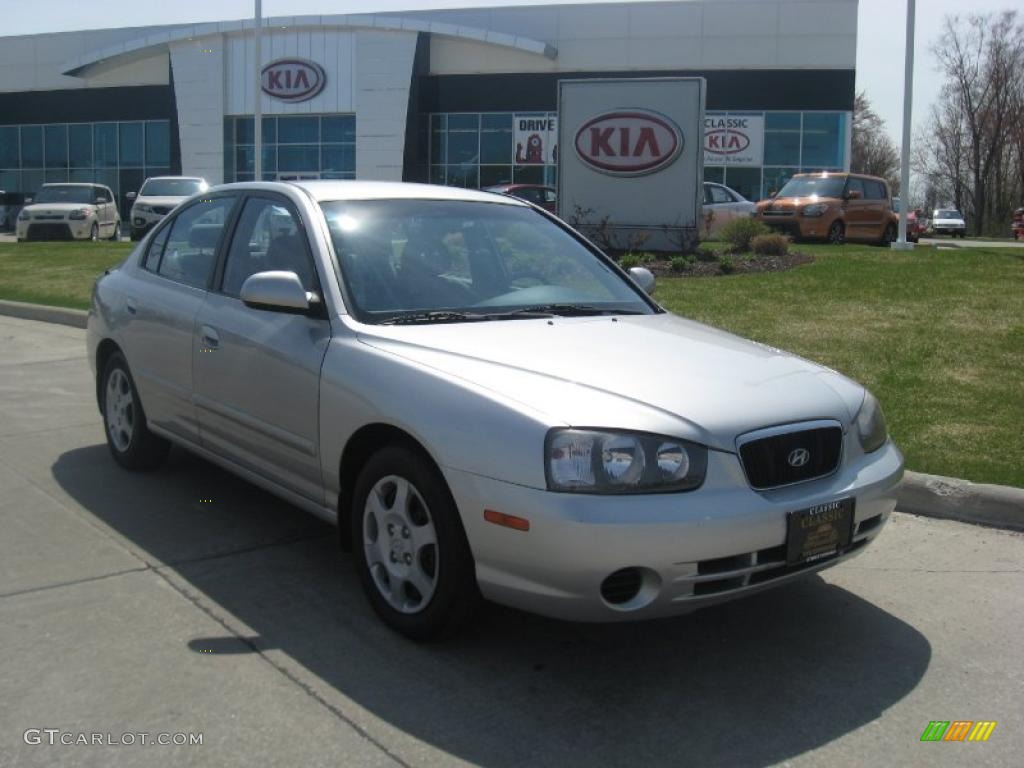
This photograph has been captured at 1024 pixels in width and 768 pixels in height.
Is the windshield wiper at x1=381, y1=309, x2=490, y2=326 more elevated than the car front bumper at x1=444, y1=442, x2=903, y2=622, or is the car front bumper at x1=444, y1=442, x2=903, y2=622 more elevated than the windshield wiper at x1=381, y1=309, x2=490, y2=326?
the windshield wiper at x1=381, y1=309, x2=490, y2=326

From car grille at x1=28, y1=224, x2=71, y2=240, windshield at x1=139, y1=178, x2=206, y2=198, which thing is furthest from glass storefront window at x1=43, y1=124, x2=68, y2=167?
windshield at x1=139, y1=178, x2=206, y2=198

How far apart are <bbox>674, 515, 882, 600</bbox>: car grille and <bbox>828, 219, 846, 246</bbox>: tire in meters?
18.3

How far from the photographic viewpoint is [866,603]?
173 inches

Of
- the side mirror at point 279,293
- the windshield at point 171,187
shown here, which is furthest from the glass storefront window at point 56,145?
the side mirror at point 279,293

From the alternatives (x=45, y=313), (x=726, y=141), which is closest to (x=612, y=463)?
(x=45, y=313)

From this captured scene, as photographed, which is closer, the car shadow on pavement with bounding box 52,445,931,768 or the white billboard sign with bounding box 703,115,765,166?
the car shadow on pavement with bounding box 52,445,931,768

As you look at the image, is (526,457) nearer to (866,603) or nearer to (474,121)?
(866,603)

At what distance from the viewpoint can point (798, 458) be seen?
3633mm

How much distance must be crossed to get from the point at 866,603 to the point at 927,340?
17.8ft

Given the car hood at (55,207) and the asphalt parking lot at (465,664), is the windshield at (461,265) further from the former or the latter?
the car hood at (55,207)

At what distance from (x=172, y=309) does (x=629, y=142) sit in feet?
40.7

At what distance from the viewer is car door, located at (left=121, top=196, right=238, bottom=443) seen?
17.3 ft

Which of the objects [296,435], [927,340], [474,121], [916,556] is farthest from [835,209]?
[474,121]

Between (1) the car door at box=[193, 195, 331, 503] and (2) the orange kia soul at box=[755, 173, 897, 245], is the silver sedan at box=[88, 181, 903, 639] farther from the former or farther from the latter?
(2) the orange kia soul at box=[755, 173, 897, 245]
